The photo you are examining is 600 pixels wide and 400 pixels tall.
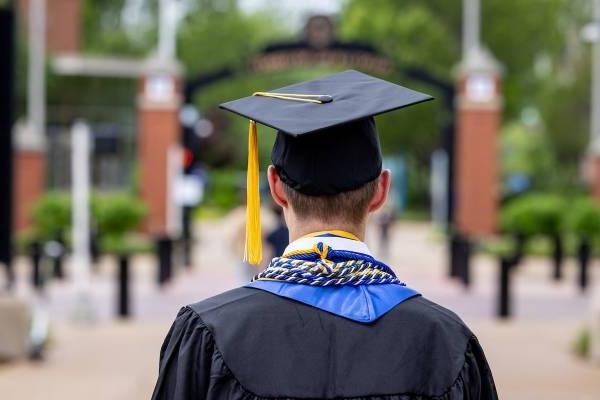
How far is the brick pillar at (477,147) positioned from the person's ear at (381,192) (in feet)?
85.0

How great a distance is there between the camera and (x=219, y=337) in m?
Answer: 2.46

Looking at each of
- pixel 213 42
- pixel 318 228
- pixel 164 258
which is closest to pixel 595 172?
pixel 164 258

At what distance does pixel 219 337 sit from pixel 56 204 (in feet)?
77.1

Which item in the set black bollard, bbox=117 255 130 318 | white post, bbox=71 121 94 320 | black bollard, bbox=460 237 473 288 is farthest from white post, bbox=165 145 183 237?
black bollard, bbox=117 255 130 318

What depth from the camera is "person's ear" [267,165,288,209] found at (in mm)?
2703

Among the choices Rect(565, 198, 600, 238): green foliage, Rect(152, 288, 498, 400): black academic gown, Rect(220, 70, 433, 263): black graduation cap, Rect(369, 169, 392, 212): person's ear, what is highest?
Rect(220, 70, 433, 263): black graduation cap

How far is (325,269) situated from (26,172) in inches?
1027

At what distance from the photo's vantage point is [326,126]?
2.65 m

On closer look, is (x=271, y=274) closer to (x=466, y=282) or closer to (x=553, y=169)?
(x=466, y=282)

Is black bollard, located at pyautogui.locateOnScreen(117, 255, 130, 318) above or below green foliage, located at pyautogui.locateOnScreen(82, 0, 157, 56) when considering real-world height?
below

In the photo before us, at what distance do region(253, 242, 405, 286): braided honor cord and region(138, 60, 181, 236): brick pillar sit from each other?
85.5 feet

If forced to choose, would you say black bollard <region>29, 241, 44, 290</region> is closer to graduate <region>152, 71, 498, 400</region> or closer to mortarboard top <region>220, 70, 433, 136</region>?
mortarboard top <region>220, 70, 433, 136</region>

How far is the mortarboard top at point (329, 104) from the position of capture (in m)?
2.70

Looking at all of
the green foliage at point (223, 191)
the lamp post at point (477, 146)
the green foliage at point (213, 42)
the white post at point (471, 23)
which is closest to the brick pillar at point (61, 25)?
the green foliage at point (213, 42)
